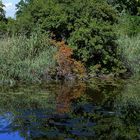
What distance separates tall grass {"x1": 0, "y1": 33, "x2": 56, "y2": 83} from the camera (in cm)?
1907

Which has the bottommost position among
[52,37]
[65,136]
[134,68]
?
[65,136]

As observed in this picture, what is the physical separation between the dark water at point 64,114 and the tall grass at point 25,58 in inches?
Result: 41.7

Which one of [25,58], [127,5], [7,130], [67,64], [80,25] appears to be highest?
[127,5]

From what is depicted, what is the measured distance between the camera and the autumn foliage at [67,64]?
21.3 metres

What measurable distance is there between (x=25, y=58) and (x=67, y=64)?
2.23 metres

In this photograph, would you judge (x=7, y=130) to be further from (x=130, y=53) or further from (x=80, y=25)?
(x=130, y=53)

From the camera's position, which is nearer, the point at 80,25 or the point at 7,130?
the point at 7,130

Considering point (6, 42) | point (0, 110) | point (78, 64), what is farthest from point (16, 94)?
point (78, 64)

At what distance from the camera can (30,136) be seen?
11125 millimetres

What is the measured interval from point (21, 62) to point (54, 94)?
313cm

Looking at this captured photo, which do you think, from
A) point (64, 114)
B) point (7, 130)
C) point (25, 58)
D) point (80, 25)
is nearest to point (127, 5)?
point (80, 25)

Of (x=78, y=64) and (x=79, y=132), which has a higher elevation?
(x=78, y=64)

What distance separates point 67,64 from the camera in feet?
70.6

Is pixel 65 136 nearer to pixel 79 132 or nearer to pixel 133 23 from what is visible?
pixel 79 132
